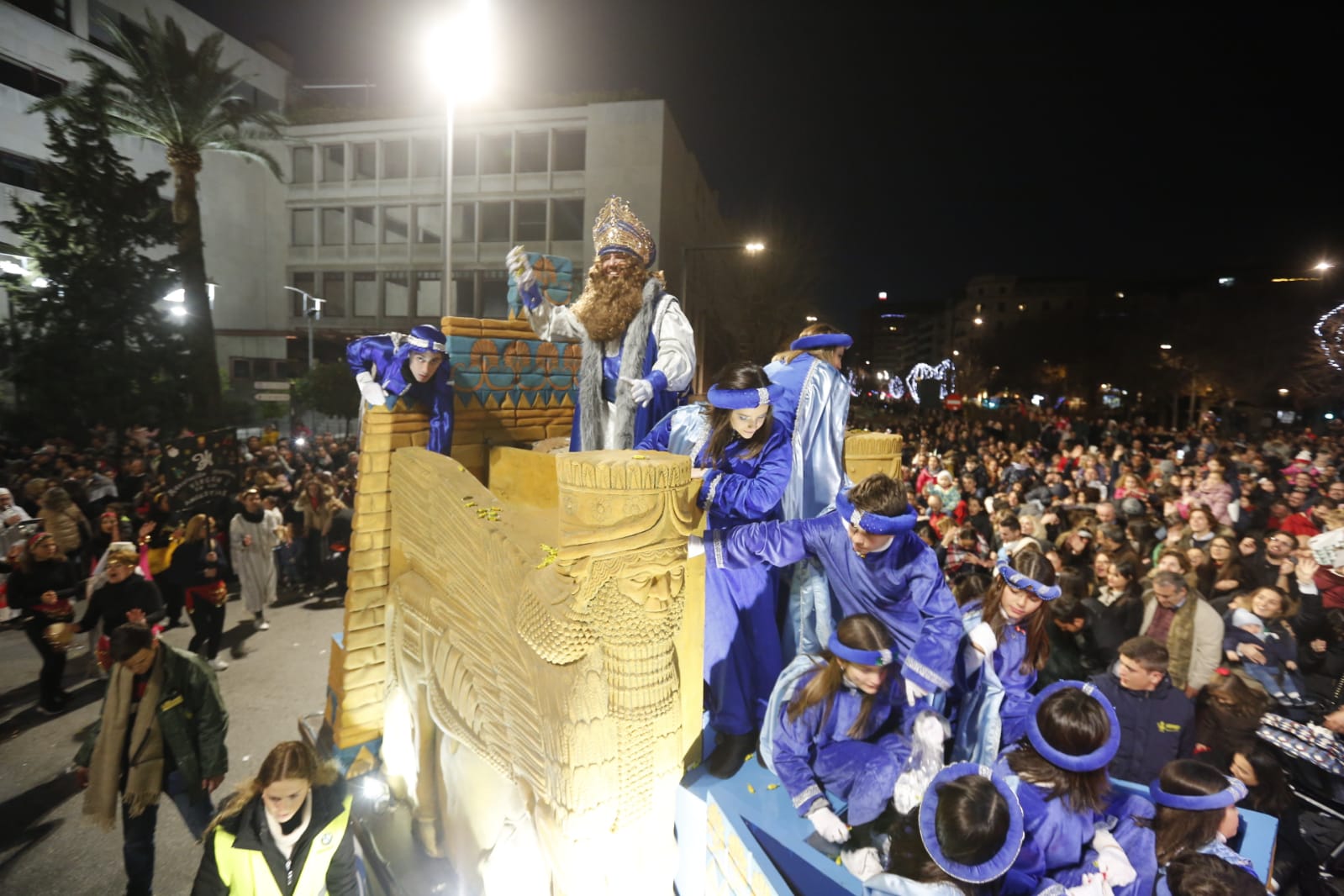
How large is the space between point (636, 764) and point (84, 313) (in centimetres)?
1621

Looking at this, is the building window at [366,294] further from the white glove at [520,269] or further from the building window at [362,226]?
the white glove at [520,269]

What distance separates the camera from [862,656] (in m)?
2.37

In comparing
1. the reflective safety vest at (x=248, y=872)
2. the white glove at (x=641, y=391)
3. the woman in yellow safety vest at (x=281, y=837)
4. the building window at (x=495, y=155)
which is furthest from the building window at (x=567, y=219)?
the reflective safety vest at (x=248, y=872)

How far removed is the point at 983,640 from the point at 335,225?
101ft

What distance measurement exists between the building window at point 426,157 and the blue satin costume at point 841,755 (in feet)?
93.9

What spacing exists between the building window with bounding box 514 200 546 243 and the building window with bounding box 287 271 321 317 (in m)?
9.44

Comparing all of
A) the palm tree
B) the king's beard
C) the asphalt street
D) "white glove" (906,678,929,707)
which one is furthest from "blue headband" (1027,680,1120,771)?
the palm tree

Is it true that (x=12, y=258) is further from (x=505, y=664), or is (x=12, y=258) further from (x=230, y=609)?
(x=505, y=664)

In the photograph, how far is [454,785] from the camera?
3170 mm

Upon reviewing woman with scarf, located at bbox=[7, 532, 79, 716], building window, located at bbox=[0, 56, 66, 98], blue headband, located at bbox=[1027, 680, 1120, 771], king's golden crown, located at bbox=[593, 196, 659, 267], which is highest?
building window, located at bbox=[0, 56, 66, 98]

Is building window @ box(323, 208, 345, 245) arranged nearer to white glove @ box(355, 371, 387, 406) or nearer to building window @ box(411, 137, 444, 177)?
building window @ box(411, 137, 444, 177)

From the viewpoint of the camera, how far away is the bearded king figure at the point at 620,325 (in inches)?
150

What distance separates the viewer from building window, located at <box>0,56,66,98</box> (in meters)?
10.8

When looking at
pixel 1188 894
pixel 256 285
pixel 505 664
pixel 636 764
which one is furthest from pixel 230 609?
pixel 256 285
